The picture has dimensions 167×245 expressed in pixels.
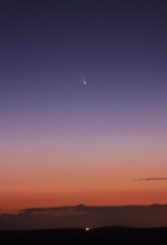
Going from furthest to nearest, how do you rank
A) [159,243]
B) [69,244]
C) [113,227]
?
[113,227], [69,244], [159,243]

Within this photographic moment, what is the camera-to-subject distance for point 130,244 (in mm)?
82750

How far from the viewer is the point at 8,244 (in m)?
87.1

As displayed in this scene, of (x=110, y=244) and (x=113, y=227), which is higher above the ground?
(x=113, y=227)

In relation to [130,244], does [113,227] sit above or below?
above

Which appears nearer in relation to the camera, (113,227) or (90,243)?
(90,243)

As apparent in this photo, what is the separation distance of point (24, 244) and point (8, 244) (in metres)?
2.80

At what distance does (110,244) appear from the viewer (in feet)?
280

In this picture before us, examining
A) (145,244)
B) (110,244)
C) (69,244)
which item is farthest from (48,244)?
(145,244)


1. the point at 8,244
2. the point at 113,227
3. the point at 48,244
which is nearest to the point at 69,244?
the point at 48,244

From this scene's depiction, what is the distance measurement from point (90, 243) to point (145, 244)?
37.6 feet

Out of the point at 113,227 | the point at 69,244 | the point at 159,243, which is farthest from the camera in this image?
the point at 113,227

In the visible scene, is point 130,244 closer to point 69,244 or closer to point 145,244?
point 145,244

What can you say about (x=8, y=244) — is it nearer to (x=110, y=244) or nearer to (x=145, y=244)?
(x=110, y=244)

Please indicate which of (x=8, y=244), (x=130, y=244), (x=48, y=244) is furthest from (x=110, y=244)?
(x=8, y=244)
